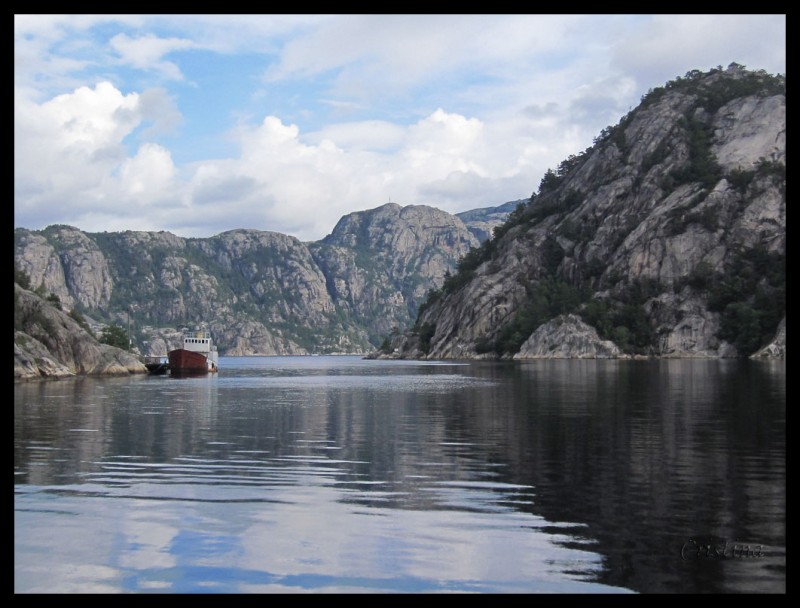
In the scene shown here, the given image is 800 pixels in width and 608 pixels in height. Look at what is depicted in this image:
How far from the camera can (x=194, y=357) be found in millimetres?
159750

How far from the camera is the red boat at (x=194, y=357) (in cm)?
15612

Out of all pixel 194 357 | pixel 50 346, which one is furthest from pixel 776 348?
pixel 50 346

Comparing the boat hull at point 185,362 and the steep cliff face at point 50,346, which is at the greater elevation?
the steep cliff face at point 50,346

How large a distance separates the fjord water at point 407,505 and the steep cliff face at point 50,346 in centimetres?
6685

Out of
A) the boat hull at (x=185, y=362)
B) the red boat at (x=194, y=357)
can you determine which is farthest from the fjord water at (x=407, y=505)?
the red boat at (x=194, y=357)

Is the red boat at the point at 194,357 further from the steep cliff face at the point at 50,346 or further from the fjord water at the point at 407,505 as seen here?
the fjord water at the point at 407,505

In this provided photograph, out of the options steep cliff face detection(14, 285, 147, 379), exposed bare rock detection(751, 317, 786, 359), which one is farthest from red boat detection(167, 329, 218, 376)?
exposed bare rock detection(751, 317, 786, 359)

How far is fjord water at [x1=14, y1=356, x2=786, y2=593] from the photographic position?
1788 cm

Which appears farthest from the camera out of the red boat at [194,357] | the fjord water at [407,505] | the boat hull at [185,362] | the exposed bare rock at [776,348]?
the exposed bare rock at [776,348]

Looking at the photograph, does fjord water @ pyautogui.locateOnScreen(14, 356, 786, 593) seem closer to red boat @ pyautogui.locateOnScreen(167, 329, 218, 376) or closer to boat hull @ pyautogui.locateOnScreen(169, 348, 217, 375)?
boat hull @ pyautogui.locateOnScreen(169, 348, 217, 375)
